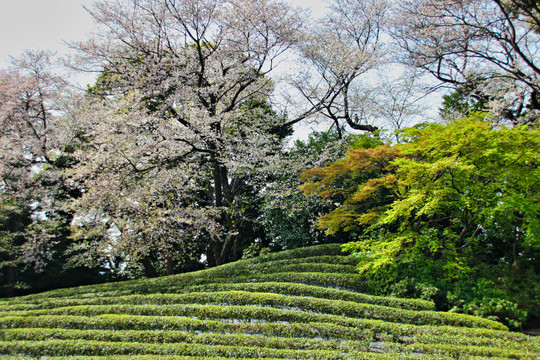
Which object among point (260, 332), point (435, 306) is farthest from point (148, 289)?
point (435, 306)

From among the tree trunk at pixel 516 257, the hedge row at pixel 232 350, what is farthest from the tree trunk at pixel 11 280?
the tree trunk at pixel 516 257

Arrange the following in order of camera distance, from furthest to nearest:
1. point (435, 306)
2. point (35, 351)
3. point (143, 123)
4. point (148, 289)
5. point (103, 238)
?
point (103, 238)
point (143, 123)
point (148, 289)
point (435, 306)
point (35, 351)

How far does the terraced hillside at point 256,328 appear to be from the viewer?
16.1ft

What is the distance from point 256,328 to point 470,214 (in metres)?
5.53

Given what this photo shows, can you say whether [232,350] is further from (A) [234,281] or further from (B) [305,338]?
(A) [234,281]

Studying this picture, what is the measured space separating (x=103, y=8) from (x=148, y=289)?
9.53 m

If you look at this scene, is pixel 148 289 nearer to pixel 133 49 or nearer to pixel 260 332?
pixel 260 332

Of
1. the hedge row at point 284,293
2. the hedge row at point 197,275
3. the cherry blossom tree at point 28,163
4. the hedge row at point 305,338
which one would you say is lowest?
the hedge row at point 305,338

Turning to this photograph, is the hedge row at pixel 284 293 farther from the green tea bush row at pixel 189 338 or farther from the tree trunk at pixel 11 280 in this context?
the tree trunk at pixel 11 280

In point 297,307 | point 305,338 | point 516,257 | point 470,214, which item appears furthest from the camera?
point 470,214

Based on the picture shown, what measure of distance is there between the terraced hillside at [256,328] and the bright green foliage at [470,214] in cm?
79

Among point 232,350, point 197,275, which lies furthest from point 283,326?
point 197,275

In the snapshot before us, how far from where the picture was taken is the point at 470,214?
296 inches

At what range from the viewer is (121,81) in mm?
11383
